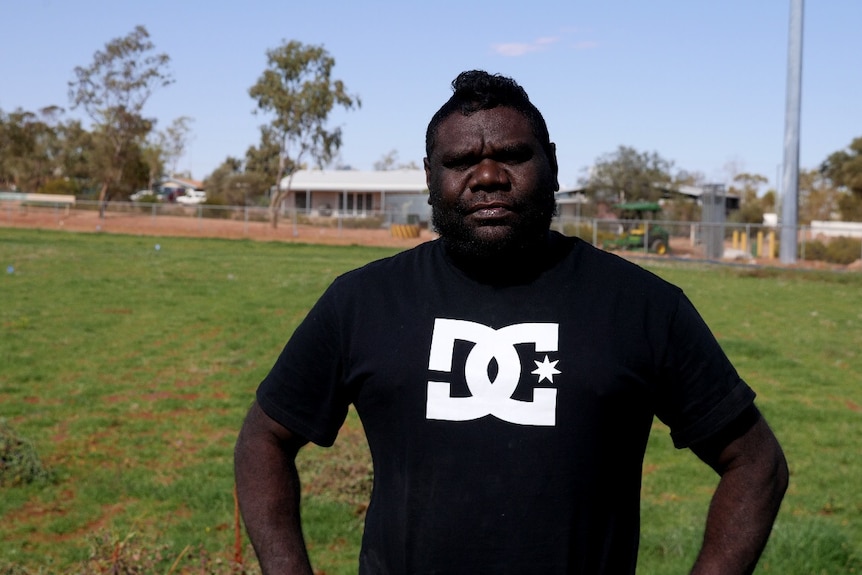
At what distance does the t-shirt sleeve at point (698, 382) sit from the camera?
217cm

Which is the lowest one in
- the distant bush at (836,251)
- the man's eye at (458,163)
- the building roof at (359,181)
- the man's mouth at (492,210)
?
the distant bush at (836,251)

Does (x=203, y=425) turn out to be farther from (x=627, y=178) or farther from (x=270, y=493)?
(x=627, y=178)

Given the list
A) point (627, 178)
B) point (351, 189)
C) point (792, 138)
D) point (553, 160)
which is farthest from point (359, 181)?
point (553, 160)

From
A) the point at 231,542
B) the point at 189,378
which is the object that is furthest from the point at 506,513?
the point at 189,378

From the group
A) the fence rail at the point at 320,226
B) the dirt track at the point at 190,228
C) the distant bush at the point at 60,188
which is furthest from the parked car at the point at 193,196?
the dirt track at the point at 190,228

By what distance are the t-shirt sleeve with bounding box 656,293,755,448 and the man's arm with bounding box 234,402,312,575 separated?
83 cm

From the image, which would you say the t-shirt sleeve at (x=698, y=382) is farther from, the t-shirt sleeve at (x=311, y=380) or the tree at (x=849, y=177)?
the tree at (x=849, y=177)

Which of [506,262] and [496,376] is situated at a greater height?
[506,262]

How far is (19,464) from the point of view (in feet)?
25.5

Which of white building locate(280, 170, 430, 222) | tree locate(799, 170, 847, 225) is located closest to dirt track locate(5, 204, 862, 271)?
white building locate(280, 170, 430, 222)

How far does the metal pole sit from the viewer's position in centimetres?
3628

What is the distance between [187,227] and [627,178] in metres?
31.2

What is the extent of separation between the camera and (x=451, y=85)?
2.42 metres

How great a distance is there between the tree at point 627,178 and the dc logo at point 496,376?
→ 65369 millimetres
